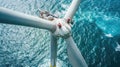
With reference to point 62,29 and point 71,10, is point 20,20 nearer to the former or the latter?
point 62,29

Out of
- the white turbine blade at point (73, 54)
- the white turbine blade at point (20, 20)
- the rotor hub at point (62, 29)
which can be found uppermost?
the white turbine blade at point (20, 20)

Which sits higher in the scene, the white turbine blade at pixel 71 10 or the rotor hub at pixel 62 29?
the white turbine blade at pixel 71 10

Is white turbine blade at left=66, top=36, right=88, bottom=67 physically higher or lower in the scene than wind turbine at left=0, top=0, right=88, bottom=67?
lower

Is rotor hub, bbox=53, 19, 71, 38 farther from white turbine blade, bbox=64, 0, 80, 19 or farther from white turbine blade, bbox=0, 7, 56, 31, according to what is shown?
white turbine blade, bbox=64, 0, 80, 19

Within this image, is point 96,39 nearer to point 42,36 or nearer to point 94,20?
point 94,20

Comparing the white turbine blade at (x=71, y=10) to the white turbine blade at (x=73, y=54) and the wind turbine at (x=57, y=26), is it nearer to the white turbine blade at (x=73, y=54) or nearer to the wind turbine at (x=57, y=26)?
the wind turbine at (x=57, y=26)

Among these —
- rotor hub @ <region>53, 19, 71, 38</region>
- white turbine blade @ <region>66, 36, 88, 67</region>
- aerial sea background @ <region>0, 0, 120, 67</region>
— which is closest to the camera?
rotor hub @ <region>53, 19, 71, 38</region>

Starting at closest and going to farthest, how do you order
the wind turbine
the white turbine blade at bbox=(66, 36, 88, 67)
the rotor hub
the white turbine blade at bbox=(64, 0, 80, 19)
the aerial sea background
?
the wind turbine, the rotor hub, the white turbine blade at bbox=(66, 36, 88, 67), the white turbine blade at bbox=(64, 0, 80, 19), the aerial sea background

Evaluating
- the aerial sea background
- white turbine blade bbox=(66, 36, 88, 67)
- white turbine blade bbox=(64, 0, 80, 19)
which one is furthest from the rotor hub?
the aerial sea background

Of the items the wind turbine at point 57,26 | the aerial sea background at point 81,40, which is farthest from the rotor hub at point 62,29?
the aerial sea background at point 81,40
